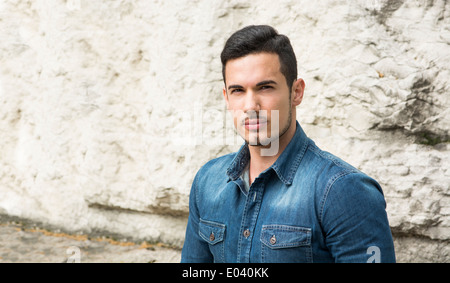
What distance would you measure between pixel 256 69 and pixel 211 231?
0.61 metres

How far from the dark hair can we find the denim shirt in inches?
10.1

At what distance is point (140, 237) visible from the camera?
4008mm

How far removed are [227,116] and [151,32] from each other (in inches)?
39.0

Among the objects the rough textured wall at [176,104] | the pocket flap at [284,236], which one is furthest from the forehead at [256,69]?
the rough textured wall at [176,104]

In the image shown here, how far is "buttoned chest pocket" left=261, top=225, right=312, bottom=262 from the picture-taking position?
146cm

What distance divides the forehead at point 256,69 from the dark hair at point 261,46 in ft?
0.06

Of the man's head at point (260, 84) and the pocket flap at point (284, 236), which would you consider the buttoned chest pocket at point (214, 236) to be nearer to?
the pocket flap at point (284, 236)

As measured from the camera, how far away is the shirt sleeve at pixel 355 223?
1381 millimetres

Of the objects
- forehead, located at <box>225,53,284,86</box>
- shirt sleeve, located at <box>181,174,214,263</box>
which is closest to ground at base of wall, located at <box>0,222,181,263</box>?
shirt sleeve, located at <box>181,174,214,263</box>

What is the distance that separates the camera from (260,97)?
1.60 meters

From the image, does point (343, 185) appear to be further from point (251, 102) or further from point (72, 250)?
point (72, 250)

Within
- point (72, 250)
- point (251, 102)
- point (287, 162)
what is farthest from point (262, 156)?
point (72, 250)
